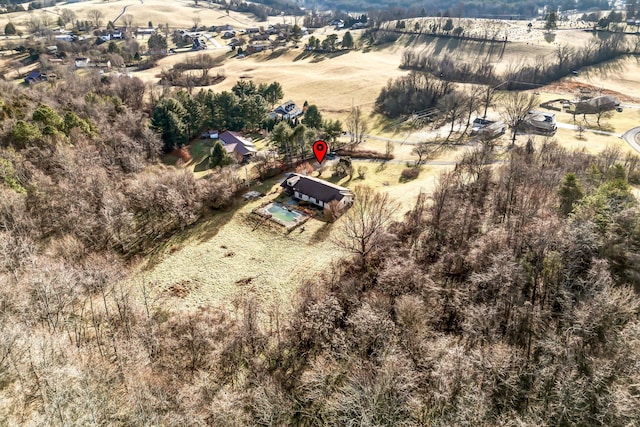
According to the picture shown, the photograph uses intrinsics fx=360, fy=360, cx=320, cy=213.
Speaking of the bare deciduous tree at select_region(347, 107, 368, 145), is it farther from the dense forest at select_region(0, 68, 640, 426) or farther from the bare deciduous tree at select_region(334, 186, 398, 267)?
the dense forest at select_region(0, 68, 640, 426)

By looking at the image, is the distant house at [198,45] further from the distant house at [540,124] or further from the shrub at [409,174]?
the distant house at [540,124]

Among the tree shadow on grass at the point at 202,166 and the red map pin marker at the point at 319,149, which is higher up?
the red map pin marker at the point at 319,149

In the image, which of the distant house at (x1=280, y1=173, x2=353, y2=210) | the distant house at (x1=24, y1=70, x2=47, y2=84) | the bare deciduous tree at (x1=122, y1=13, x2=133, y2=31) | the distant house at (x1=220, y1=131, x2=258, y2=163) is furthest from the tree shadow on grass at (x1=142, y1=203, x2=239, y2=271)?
the bare deciduous tree at (x1=122, y1=13, x2=133, y2=31)

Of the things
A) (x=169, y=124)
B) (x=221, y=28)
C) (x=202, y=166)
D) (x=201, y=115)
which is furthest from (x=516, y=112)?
(x=221, y=28)

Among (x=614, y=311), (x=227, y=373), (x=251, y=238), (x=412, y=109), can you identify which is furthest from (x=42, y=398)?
(x=412, y=109)

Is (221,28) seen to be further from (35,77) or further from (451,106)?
(451,106)

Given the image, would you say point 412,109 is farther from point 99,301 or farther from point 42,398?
point 42,398

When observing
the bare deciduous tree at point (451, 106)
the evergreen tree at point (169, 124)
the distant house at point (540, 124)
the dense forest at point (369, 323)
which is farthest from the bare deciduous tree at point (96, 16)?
the distant house at point (540, 124)
